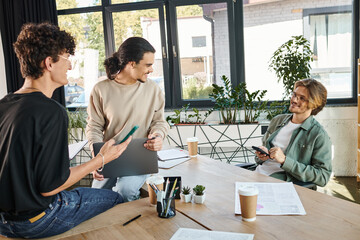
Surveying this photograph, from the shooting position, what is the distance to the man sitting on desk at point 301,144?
2.10 m

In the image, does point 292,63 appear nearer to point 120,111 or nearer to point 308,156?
point 308,156

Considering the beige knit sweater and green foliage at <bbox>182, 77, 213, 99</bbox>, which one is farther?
green foliage at <bbox>182, 77, 213, 99</bbox>

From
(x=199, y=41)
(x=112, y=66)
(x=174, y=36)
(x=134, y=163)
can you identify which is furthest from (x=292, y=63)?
(x=134, y=163)

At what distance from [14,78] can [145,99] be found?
3.24m

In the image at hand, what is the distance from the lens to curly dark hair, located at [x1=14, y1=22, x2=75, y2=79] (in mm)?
1399

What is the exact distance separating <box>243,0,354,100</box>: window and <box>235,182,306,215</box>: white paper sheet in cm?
303

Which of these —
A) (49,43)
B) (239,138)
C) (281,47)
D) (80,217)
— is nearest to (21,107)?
(49,43)

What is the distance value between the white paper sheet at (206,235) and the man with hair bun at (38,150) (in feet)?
1.45

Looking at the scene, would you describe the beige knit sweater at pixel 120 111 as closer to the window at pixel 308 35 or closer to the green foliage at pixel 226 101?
the green foliage at pixel 226 101

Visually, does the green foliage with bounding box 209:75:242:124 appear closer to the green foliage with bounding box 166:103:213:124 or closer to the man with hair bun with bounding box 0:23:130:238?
the green foliage with bounding box 166:103:213:124

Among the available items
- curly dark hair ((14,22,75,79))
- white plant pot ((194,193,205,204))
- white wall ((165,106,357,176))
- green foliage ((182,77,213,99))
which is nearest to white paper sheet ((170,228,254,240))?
white plant pot ((194,193,205,204))

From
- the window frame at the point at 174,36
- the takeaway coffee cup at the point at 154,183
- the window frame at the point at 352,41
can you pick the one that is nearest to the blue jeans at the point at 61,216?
the takeaway coffee cup at the point at 154,183

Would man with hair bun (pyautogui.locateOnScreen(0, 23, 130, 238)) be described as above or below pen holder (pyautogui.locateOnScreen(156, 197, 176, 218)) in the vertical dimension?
above

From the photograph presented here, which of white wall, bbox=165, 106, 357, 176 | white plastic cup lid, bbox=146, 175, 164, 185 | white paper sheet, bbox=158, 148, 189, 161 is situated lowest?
white wall, bbox=165, 106, 357, 176
